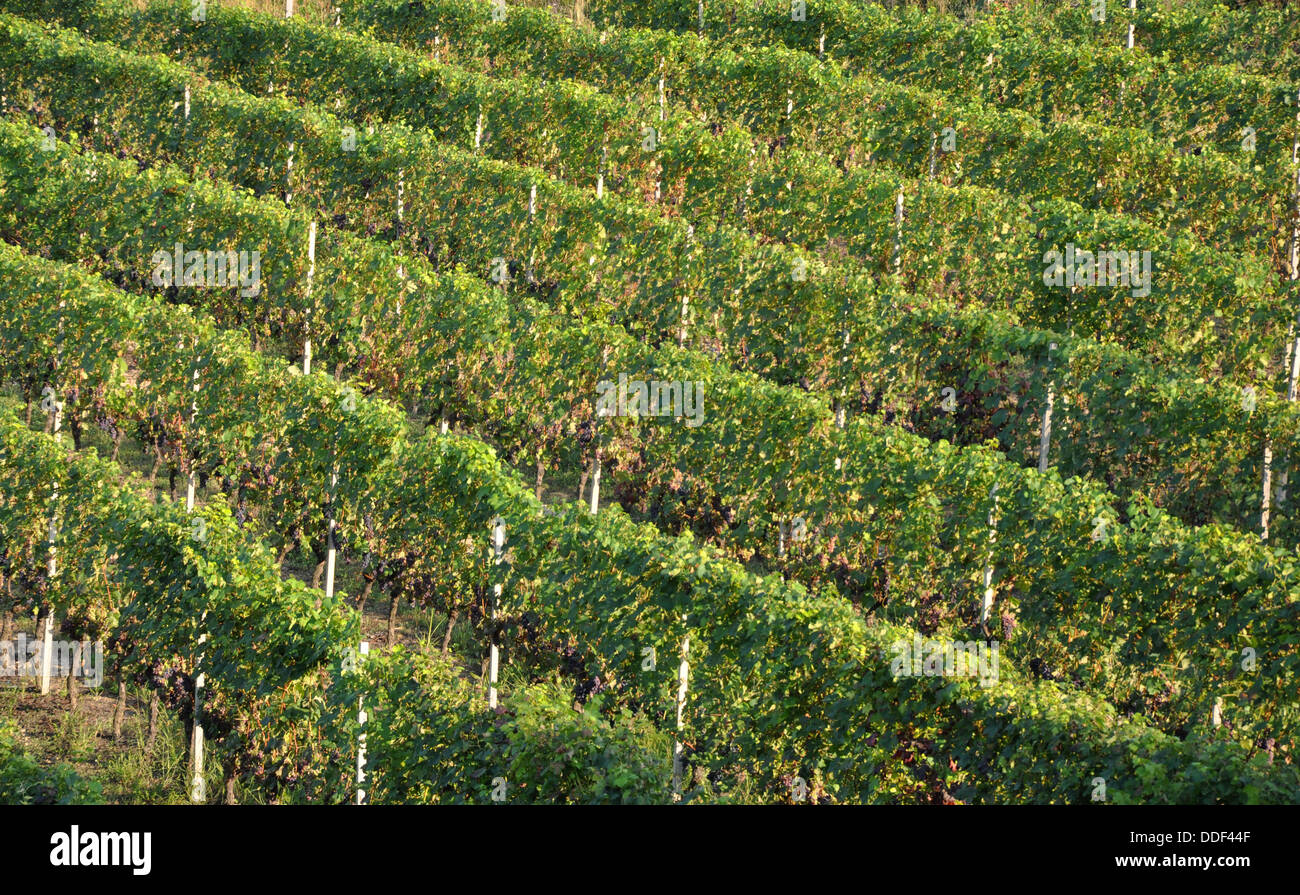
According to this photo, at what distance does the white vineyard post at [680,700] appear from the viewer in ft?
43.5

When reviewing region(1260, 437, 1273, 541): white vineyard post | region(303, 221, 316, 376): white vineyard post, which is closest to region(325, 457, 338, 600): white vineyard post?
region(303, 221, 316, 376): white vineyard post

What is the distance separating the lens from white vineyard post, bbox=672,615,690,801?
1327 cm

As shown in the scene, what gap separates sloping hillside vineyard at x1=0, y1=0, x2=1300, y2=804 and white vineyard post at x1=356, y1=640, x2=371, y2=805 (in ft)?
0.14

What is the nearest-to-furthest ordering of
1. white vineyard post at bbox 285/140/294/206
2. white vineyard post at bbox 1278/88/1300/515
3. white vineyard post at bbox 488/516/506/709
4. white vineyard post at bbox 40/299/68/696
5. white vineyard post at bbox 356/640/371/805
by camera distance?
white vineyard post at bbox 356/640/371/805 < white vineyard post at bbox 488/516/506/709 < white vineyard post at bbox 40/299/68/696 < white vineyard post at bbox 1278/88/1300/515 < white vineyard post at bbox 285/140/294/206

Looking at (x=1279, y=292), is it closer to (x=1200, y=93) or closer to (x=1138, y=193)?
(x=1138, y=193)

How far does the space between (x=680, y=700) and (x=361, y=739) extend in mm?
2713

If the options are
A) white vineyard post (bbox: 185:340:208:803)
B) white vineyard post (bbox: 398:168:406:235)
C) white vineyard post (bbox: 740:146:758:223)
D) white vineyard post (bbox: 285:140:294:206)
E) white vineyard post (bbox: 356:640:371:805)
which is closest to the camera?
white vineyard post (bbox: 356:640:371:805)

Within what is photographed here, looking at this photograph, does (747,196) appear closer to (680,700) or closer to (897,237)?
(897,237)

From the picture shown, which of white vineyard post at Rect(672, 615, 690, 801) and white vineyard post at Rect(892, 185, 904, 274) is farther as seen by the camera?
white vineyard post at Rect(892, 185, 904, 274)

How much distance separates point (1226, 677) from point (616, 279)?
32.9ft

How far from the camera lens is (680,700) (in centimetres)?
1346

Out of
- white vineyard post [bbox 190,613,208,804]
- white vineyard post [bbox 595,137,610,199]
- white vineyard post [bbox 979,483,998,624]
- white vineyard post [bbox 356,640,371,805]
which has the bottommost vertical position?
white vineyard post [bbox 190,613,208,804]

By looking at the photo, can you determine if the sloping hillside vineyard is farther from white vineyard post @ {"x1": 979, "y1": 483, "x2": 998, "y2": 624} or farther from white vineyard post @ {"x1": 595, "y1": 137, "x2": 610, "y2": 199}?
white vineyard post @ {"x1": 595, "y1": 137, "x2": 610, "y2": 199}

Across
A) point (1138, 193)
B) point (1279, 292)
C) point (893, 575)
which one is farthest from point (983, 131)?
point (893, 575)
